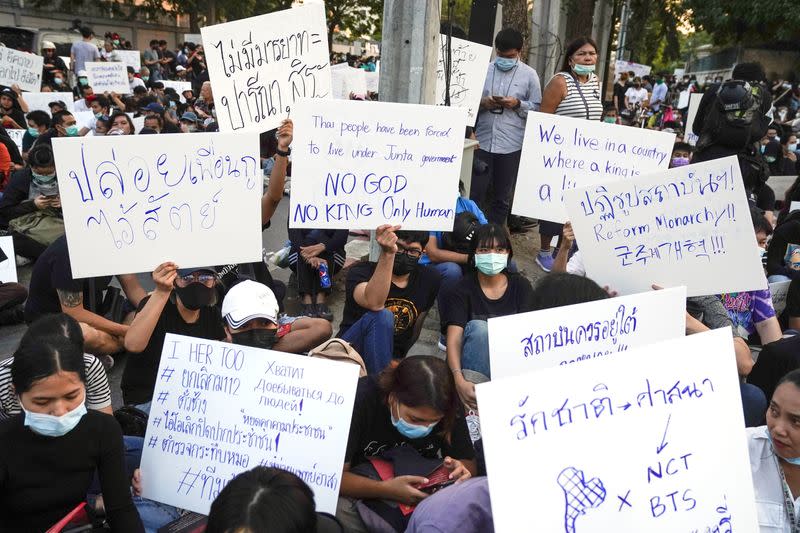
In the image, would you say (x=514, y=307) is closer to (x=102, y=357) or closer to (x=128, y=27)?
(x=102, y=357)

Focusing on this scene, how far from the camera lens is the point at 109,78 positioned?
1342cm

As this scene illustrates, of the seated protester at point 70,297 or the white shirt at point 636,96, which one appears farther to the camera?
the white shirt at point 636,96

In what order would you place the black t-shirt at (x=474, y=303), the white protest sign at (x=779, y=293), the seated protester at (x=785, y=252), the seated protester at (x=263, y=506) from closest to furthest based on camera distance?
the seated protester at (x=263, y=506)
the black t-shirt at (x=474, y=303)
the white protest sign at (x=779, y=293)
the seated protester at (x=785, y=252)

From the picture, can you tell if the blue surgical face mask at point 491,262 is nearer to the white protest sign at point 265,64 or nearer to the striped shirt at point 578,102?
the white protest sign at point 265,64

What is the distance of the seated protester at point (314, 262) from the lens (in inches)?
231

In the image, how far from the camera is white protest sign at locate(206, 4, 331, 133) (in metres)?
3.94

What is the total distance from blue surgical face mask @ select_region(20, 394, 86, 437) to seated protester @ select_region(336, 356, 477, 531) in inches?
39.8

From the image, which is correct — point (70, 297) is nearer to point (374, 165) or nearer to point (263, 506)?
point (374, 165)

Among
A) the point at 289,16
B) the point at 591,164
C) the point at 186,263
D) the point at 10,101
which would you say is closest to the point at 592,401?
the point at 186,263

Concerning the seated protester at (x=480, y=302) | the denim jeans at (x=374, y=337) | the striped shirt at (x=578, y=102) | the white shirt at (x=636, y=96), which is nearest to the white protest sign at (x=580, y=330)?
the seated protester at (x=480, y=302)

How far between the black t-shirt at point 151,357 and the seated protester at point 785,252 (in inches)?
163

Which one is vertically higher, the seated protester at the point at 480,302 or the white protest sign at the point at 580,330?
the white protest sign at the point at 580,330

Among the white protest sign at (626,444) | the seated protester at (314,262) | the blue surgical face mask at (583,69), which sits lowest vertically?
the seated protester at (314,262)

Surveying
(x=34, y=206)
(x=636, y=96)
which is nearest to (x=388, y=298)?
(x=34, y=206)
